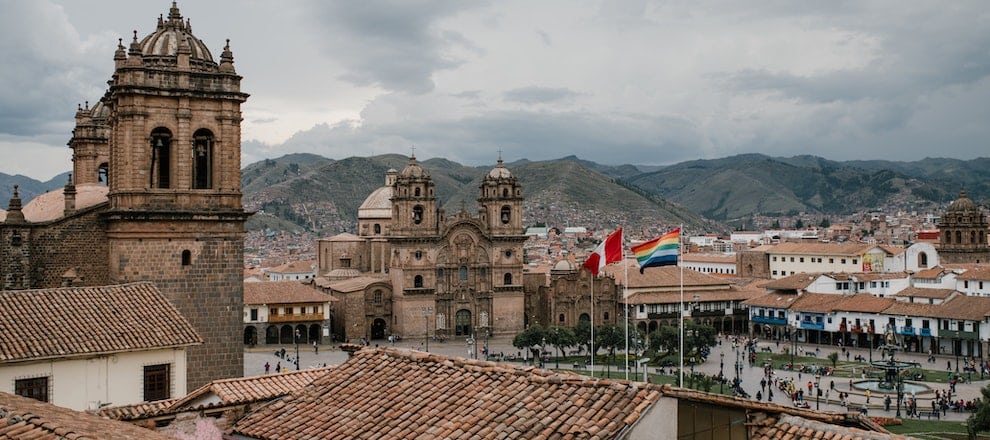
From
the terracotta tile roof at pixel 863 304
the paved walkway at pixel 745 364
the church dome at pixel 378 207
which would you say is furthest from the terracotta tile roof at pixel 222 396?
the church dome at pixel 378 207

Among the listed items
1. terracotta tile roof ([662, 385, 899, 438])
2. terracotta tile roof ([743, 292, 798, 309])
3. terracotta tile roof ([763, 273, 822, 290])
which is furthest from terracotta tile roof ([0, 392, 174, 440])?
terracotta tile roof ([763, 273, 822, 290])

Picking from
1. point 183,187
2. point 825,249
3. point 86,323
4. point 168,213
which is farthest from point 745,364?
point 86,323

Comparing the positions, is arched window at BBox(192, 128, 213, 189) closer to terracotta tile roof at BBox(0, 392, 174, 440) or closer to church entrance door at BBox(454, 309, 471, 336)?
terracotta tile roof at BBox(0, 392, 174, 440)

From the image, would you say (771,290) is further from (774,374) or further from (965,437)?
(965,437)

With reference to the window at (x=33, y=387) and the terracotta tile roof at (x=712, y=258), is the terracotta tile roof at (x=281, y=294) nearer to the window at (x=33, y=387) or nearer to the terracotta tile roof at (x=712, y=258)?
the window at (x=33, y=387)

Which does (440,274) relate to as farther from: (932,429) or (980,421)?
(980,421)

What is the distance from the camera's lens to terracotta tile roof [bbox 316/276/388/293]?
63.9m

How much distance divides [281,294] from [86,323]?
141 ft

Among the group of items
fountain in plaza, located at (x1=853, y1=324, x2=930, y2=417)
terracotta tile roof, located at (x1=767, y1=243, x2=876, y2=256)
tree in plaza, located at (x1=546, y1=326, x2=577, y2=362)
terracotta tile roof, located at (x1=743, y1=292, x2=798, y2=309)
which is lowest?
fountain in plaza, located at (x1=853, y1=324, x2=930, y2=417)

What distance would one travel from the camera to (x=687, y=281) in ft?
235

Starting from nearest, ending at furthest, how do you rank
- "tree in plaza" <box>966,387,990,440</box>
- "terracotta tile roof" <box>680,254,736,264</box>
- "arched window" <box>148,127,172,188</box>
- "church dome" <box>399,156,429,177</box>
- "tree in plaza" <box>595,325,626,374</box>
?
1. "arched window" <box>148,127,172,188</box>
2. "tree in plaza" <box>966,387,990,440</box>
3. "tree in plaza" <box>595,325,626,374</box>
4. "church dome" <box>399,156,429,177</box>
5. "terracotta tile roof" <box>680,254,736,264</box>

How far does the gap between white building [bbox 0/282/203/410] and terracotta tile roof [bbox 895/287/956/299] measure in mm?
52049

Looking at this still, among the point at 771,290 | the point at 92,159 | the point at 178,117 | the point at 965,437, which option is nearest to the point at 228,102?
the point at 178,117

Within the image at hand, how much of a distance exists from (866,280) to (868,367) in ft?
72.5
